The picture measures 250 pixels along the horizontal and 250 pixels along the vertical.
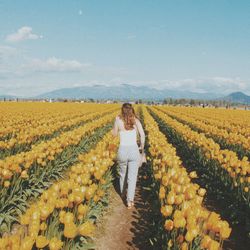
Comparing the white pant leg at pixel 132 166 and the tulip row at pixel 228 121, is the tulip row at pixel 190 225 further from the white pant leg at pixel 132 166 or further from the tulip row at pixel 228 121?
the tulip row at pixel 228 121

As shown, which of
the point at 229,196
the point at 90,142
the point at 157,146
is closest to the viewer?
the point at 229,196

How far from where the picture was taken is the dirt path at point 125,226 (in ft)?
21.5

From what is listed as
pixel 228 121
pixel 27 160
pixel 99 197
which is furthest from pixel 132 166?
pixel 228 121

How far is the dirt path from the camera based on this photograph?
21.5 ft

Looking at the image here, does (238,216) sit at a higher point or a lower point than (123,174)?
lower

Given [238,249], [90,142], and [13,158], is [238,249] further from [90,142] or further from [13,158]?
[90,142]

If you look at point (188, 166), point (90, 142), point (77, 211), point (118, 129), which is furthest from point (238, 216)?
point (90, 142)

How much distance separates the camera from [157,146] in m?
10.7

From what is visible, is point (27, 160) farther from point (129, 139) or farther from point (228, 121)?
point (228, 121)

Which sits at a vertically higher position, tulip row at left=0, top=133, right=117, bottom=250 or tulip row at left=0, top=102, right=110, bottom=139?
tulip row at left=0, top=133, right=117, bottom=250

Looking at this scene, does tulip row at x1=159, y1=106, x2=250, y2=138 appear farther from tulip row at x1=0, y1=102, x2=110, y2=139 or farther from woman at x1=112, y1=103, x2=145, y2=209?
woman at x1=112, y1=103, x2=145, y2=209

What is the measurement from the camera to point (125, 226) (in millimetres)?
7461

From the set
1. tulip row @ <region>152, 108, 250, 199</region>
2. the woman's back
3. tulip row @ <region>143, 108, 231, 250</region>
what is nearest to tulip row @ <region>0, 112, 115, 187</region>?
the woman's back

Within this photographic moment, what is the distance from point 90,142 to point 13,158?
33.3 ft
